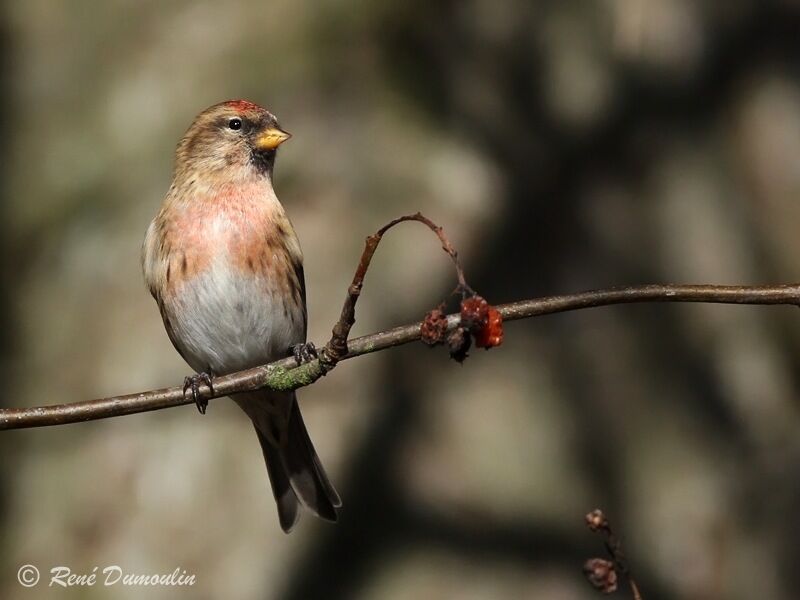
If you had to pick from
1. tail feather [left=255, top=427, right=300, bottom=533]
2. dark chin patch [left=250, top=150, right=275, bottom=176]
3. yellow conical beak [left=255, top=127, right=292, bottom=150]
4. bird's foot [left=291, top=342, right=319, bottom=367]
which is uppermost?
yellow conical beak [left=255, top=127, right=292, bottom=150]

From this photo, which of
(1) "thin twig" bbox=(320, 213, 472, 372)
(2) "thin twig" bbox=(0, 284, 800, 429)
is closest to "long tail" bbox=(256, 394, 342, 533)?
(2) "thin twig" bbox=(0, 284, 800, 429)

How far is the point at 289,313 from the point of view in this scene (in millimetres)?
4875

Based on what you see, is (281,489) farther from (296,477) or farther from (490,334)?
(490,334)

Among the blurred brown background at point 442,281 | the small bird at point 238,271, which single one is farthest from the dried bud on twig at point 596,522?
the blurred brown background at point 442,281

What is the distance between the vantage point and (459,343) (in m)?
2.82

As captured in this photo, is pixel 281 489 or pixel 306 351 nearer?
pixel 306 351

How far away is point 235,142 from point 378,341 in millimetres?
2182

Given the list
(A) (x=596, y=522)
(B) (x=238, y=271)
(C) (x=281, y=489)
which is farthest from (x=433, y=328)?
(C) (x=281, y=489)

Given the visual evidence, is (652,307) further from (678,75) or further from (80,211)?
(80,211)

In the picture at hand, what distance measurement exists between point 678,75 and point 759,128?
22.6 inches

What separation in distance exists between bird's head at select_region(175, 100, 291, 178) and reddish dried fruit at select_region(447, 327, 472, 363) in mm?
2207

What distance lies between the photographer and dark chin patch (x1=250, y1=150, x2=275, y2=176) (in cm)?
491

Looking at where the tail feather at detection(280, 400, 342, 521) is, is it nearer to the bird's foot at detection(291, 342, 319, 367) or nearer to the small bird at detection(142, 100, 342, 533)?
the small bird at detection(142, 100, 342, 533)

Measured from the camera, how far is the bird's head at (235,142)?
4895 mm
